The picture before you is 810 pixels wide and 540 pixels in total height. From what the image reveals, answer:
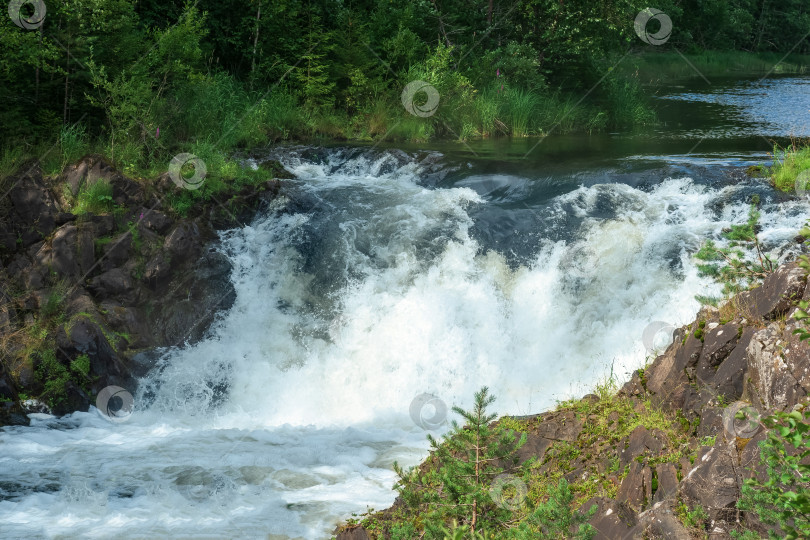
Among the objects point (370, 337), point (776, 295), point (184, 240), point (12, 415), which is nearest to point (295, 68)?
point (184, 240)

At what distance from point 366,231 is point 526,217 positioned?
2.16m

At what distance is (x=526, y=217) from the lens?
396 inches

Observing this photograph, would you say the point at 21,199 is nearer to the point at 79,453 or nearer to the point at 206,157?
the point at 206,157

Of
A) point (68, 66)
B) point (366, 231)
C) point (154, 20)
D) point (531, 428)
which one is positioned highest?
point (154, 20)

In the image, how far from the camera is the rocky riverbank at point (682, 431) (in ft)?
13.7

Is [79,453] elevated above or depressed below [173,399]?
below

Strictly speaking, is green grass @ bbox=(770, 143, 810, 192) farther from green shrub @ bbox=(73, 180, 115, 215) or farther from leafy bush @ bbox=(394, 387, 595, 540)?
green shrub @ bbox=(73, 180, 115, 215)

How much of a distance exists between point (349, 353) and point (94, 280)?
330 centimetres

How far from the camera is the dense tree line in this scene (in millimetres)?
10625

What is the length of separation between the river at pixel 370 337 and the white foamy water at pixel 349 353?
0.02m

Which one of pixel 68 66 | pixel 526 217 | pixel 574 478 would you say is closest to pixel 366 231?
pixel 526 217

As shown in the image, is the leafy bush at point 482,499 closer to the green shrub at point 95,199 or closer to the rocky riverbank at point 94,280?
the rocky riverbank at point 94,280

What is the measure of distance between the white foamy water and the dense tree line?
3092 millimetres

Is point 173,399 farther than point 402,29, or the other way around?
point 402,29
